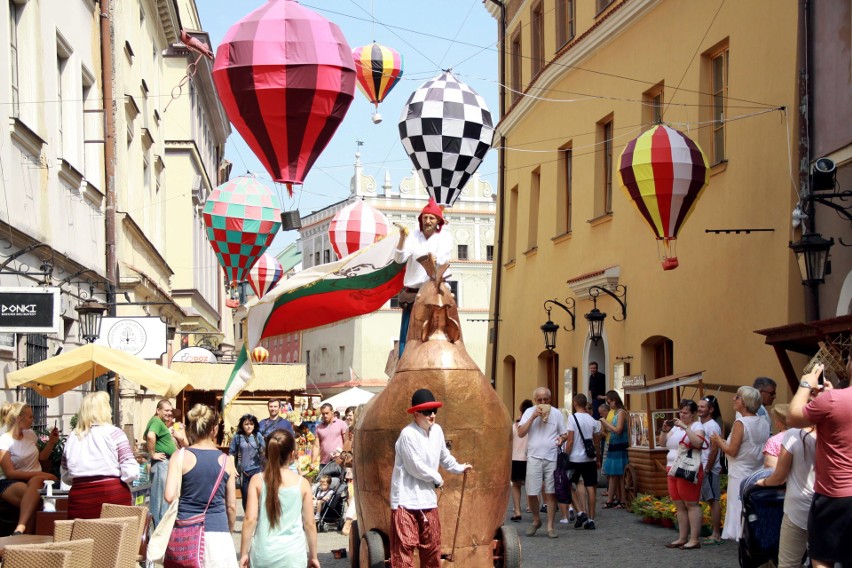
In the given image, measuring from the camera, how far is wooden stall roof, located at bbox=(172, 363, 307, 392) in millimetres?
26984

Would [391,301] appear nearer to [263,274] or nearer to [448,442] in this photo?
[263,274]

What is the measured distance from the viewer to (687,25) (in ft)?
59.5

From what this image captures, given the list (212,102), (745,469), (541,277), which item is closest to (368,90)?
(541,277)

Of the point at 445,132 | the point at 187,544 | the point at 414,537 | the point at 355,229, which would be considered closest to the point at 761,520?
the point at 414,537

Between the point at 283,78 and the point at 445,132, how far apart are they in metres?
5.50

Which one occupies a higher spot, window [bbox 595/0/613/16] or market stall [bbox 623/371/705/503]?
window [bbox 595/0/613/16]

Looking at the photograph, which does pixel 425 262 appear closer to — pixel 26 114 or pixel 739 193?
pixel 26 114

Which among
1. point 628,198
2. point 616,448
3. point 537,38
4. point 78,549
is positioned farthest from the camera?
point 537,38

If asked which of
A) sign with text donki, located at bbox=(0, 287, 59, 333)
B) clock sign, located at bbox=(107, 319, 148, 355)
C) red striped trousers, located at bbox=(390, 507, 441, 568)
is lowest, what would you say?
red striped trousers, located at bbox=(390, 507, 441, 568)

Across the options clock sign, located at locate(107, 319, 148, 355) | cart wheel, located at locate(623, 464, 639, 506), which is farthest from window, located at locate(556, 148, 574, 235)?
clock sign, located at locate(107, 319, 148, 355)

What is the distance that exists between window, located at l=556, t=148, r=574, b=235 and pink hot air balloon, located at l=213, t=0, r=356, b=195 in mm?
12448

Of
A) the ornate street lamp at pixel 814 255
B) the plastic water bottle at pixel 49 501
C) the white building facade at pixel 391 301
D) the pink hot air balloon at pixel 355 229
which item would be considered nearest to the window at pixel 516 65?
the pink hot air balloon at pixel 355 229

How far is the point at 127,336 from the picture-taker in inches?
628

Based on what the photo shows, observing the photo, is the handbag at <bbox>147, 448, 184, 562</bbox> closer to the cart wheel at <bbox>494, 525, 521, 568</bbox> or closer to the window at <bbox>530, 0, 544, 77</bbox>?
the cart wheel at <bbox>494, 525, 521, 568</bbox>
